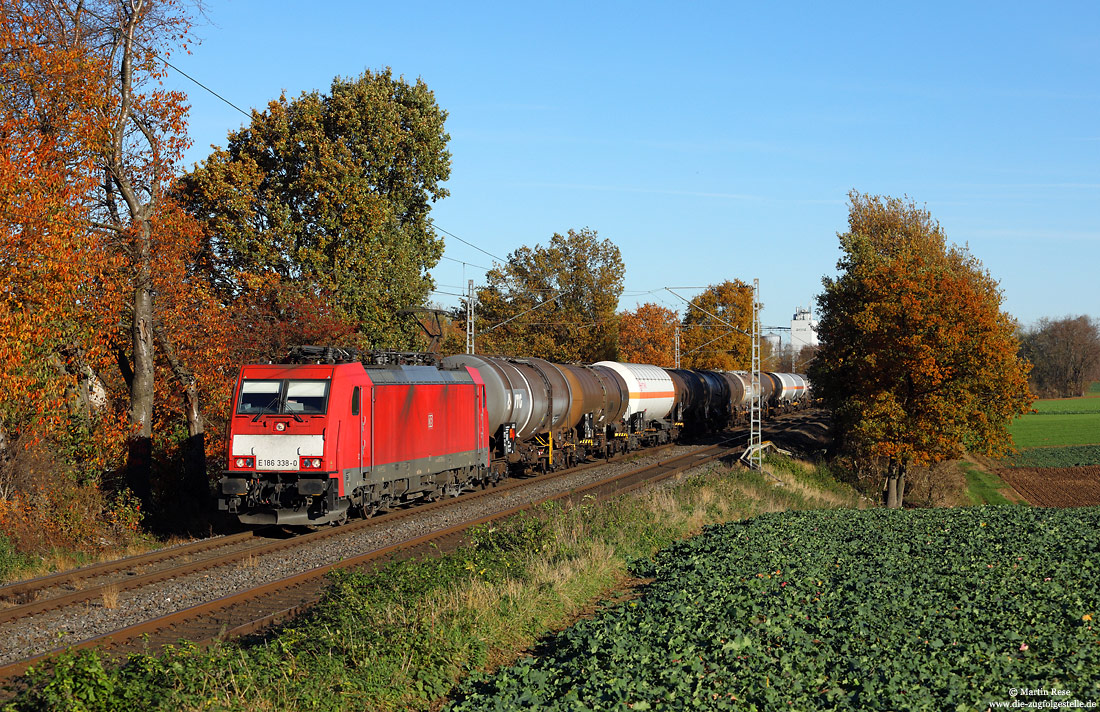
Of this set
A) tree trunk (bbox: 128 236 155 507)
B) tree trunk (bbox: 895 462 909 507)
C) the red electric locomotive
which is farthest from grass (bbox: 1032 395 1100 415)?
tree trunk (bbox: 128 236 155 507)

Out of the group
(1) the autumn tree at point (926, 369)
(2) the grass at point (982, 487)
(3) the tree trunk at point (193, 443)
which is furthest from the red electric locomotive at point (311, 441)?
(2) the grass at point (982, 487)

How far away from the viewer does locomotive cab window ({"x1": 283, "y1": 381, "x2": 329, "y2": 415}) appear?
17172 mm

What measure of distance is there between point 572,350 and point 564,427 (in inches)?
1385

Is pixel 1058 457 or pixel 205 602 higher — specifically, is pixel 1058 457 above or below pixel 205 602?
below

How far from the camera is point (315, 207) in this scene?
31.4 metres

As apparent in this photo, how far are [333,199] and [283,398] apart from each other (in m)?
15.2

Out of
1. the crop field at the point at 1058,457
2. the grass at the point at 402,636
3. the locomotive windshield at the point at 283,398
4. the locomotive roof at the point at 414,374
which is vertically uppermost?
the locomotive roof at the point at 414,374

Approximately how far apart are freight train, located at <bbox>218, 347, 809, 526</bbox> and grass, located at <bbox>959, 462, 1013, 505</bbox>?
2320cm

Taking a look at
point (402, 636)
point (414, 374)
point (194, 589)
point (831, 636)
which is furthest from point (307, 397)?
point (831, 636)

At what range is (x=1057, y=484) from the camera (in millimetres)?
48562

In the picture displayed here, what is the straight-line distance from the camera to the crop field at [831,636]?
23.3 feet

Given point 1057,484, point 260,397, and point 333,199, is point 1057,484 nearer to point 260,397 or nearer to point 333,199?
point 333,199

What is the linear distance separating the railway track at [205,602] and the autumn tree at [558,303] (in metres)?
45.0

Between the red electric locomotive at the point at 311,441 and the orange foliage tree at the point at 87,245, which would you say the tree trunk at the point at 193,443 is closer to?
the orange foliage tree at the point at 87,245
